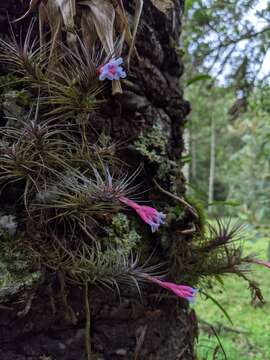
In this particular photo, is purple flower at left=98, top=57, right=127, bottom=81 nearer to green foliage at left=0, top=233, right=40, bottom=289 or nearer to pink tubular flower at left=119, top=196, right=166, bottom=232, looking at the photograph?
pink tubular flower at left=119, top=196, right=166, bottom=232

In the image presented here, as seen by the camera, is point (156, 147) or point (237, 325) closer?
point (156, 147)

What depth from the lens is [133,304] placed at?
1.39 metres

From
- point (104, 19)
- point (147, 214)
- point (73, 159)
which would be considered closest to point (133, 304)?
point (147, 214)

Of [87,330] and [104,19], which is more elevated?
[104,19]

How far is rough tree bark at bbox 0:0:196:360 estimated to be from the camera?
1.25 metres

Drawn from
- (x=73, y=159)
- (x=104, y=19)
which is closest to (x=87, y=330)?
(x=73, y=159)

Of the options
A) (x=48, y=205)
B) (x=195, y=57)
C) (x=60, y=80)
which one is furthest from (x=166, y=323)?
(x=195, y=57)

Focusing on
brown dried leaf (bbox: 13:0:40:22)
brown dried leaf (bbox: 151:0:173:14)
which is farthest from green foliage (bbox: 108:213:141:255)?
brown dried leaf (bbox: 151:0:173:14)

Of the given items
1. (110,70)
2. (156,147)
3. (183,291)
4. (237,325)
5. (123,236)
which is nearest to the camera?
(110,70)

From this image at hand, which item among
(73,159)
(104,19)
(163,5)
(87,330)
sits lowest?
(87,330)

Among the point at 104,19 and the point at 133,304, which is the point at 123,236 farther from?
the point at 104,19

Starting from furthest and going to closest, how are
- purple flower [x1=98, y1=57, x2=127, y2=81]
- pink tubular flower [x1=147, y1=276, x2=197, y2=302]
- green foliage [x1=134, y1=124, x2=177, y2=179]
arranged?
green foliage [x1=134, y1=124, x2=177, y2=179] < pink tubular flower [x1=147, y1=276, x2=197, y2=302] < purple flower [x1=98, y1=57, x2=127, y2=81]

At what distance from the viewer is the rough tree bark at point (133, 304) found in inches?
49.1

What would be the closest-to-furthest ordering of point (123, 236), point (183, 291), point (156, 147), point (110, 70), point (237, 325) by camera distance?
point (110, 70) < point (183, 291) < point (123, 236) < point (156, 147) < point (237, 325)
